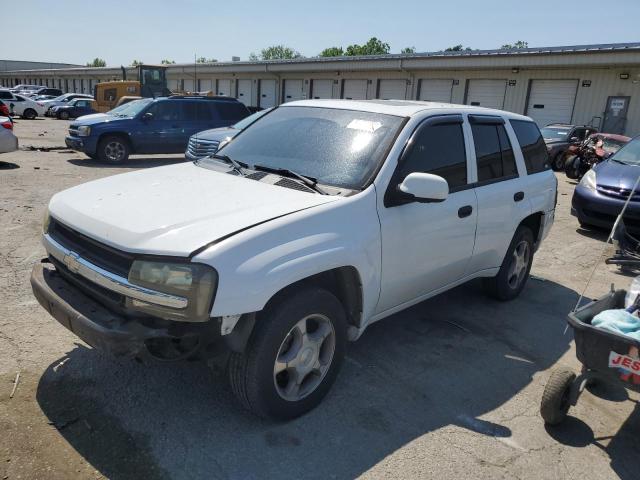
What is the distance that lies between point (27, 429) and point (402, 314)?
3.08 metres

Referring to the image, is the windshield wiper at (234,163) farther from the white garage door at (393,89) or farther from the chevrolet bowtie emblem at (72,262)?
the white garage door at (393,89)

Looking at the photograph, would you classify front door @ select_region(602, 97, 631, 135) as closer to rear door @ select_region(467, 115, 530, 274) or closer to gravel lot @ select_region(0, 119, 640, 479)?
rear door @ select_region(467, 115, 530, 274)

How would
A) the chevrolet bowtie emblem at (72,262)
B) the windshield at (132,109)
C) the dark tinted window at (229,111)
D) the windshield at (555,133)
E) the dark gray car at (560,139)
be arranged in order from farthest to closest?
the windshield at (555,133) → the dark gray car at (560,139) → the dark tinted window at (229,111) → the windshield at (132,109) → the chevrolet bowtie emblem at (72,262)

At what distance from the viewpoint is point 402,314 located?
4781 millimetres

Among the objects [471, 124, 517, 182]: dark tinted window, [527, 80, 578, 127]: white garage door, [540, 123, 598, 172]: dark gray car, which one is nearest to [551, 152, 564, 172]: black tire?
[540, 123, 598, 172]: dark gray car

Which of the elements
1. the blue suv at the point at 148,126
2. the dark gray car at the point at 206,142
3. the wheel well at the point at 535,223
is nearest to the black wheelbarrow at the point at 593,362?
Result: the wheel well at the point at 535,223

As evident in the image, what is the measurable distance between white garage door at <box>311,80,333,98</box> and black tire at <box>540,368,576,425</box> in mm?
29557

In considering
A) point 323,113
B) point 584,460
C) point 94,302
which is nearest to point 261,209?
point 94,302

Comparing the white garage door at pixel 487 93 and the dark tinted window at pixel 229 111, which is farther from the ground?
the white garage door at pixel 487 93

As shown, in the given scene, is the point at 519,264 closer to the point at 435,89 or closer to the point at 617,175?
the point at 617,175

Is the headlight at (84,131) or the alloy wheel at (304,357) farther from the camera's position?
the headlight at (84,131)

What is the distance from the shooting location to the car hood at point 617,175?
8023 millimetres

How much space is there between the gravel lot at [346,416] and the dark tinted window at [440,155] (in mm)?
1386

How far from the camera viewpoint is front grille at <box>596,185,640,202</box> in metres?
7.78
